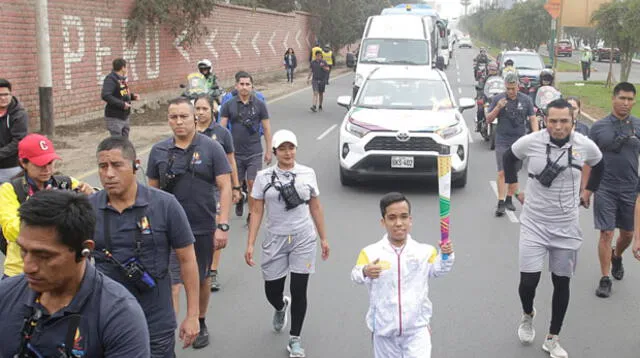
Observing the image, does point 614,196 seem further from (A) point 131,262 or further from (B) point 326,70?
(B) point 326,70

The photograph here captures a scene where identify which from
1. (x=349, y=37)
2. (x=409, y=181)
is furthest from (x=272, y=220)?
(x=349, y=37)

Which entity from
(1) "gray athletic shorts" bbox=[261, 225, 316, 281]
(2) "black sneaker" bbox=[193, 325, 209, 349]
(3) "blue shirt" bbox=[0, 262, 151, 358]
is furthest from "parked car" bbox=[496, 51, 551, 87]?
(3) "blue shirt" bbox=[0, 262, 151, 358]

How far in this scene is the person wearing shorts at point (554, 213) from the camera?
5.70 meters

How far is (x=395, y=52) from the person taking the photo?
21.2 m

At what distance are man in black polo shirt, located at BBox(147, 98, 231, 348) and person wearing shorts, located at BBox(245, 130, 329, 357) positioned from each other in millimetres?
334

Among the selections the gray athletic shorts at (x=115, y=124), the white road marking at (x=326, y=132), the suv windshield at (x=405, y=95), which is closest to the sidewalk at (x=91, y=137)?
the gray athletic shorts at (x=115, y=124)

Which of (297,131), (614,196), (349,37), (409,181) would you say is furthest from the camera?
(349,37)

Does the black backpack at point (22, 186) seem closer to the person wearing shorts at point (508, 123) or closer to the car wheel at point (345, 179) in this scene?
the person wearing shorts at point (508, 123)

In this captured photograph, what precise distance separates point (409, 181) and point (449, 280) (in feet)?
16.0

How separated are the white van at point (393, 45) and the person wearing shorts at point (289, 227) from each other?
14358mm

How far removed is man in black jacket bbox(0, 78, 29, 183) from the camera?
24.4 feet

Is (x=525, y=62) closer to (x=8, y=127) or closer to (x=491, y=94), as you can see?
(x=491, y=94)

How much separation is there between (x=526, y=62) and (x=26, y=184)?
22.5 meters

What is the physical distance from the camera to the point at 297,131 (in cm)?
1856
